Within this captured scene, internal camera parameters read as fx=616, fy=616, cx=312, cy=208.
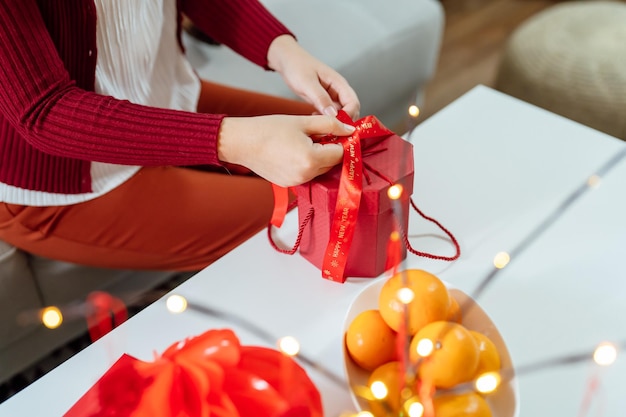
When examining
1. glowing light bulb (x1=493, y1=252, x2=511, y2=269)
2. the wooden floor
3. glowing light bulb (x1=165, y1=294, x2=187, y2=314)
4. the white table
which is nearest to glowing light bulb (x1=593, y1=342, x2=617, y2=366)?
the white table

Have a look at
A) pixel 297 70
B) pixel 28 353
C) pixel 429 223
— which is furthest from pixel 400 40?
pixel 28 353

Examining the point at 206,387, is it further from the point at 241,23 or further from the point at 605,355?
the point at 241,23

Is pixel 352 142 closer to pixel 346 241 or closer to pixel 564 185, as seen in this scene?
pixel 346 241

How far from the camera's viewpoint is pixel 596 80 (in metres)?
1.62

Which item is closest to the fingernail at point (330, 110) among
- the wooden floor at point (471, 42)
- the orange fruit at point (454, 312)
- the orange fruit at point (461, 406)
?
the orange fruit at point (454, 312)

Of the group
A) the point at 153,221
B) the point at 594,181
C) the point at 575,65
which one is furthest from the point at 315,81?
the point at 575,65

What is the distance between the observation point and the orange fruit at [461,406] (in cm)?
58

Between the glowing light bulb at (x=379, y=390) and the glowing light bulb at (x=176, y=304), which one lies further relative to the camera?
the glowing light bulb at (x=176, y=304)

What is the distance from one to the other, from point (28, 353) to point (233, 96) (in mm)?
609

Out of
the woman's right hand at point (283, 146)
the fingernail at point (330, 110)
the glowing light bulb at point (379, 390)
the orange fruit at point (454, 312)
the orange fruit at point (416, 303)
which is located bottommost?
the glowing light bulb at point (379, 390)

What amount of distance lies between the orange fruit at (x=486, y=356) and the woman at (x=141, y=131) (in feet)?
0.85

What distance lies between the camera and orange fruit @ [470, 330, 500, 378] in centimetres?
62

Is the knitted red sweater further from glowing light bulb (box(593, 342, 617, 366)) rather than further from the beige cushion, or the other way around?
the beige cushion

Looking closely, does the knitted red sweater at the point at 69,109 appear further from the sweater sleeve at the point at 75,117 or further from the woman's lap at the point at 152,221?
the woman's lap at the point at 152,221
